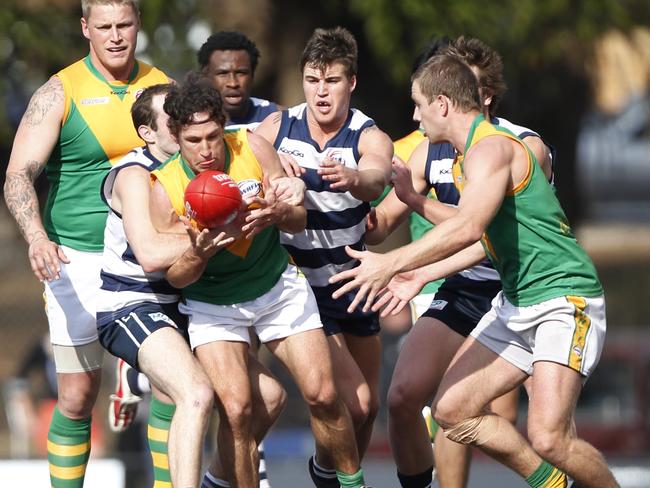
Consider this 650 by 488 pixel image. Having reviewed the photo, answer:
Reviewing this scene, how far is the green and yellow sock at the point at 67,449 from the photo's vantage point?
23.4 feet

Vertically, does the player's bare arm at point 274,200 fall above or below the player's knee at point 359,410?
above

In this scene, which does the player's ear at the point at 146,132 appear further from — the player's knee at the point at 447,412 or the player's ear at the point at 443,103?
the player's knee at the point at 447,412

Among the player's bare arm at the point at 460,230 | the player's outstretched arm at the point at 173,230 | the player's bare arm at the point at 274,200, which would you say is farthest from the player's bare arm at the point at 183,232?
the player's bare arm at the point at 460,230

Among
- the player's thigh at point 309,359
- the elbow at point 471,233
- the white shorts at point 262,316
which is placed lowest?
the player's thigh at point 309,359

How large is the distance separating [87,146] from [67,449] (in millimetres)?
1686

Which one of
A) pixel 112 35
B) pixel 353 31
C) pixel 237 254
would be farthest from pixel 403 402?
pixel 353 31

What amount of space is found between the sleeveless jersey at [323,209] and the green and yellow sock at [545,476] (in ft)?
4.66

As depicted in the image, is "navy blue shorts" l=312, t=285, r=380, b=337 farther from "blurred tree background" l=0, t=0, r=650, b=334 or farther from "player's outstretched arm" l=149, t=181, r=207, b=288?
"blurred tree background" l=0, t=0, r=650, b=334

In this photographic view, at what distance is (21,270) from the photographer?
69.6 feet

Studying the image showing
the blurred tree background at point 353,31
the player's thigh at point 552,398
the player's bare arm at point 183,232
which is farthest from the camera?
the blurred tree background at point 353,31

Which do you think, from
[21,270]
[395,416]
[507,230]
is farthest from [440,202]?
[21,270]

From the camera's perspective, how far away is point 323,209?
6664 mm

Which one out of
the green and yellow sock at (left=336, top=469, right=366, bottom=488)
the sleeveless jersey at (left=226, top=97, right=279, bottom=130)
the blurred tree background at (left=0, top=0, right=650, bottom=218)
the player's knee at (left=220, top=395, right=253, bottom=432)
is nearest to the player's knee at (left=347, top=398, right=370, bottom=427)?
the green and yellow sock at (left=336, top=469, right=366, bottom=488)

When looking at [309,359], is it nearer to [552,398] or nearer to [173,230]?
[173,230]
